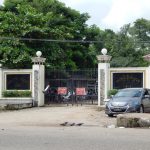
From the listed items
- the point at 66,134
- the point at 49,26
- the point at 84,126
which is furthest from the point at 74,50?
the point at 66,134

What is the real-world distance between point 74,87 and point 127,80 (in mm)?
3433

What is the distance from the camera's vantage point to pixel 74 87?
31.7 metres

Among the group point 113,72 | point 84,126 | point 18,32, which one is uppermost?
point 18,32

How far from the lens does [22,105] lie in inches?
1179

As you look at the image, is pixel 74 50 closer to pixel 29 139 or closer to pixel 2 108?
pixel 2 108

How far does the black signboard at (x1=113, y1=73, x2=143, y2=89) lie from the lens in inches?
1198

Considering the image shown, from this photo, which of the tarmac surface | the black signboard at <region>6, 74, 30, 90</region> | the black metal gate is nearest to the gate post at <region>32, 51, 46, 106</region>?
the black metal gate

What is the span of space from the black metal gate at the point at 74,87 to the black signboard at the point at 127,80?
4.33ft

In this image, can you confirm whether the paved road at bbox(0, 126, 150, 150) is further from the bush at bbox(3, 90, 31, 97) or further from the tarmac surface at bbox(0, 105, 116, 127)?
the bush at bbox(3, 90, 31, 97)

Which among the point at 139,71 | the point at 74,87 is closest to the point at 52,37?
the point at 74,87

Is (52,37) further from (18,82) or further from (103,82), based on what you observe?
(103,82)

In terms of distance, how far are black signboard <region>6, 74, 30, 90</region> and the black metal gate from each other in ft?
4.82

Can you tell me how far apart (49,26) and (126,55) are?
559 inches

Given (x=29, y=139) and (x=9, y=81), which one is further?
(x=9, y=81)
